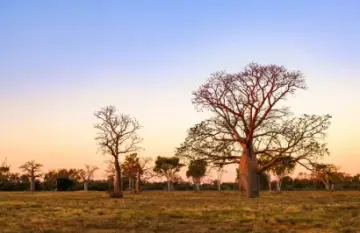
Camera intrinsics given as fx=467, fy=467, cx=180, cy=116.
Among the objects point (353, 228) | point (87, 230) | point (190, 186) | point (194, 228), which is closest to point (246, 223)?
point (194, 228)

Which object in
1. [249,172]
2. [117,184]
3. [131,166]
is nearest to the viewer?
[249,172]

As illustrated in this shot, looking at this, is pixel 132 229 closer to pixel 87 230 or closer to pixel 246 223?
pixel 87 230

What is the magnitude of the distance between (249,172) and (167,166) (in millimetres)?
51595

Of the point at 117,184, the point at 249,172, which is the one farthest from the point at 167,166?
the point at 249,172

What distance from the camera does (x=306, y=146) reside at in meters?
27.3

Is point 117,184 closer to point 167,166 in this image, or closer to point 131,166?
point 131,166

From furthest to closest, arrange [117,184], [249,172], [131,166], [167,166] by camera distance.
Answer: [167,166]
[131,166]
[117,184]
[249,172]

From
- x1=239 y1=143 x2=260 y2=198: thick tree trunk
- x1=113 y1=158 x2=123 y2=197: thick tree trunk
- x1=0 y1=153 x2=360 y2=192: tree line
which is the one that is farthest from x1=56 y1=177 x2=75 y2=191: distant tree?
x1=239 y1=143 x2=260 y2=198: thick tree trunk

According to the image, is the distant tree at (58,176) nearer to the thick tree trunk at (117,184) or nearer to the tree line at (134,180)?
the tree line at (134,180)

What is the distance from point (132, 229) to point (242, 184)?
736 inches

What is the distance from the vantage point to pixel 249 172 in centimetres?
2823

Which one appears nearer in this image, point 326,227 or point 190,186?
point 326,227

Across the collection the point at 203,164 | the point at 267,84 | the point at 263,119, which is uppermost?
the point at 267,84

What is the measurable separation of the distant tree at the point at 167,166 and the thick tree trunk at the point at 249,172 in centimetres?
5022
